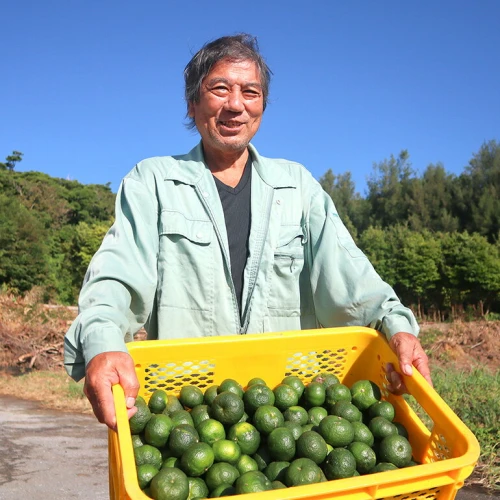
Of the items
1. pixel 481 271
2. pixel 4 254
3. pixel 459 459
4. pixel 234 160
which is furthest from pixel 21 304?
pixel 481 271

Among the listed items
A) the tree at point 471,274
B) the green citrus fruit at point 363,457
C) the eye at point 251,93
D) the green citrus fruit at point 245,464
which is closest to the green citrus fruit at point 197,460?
the green citrus fruit at point 245,464

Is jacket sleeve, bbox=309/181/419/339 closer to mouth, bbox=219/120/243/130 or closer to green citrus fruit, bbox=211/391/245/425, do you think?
mouth, bbox=219/120/243/130

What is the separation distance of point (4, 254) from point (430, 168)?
A: 101ft

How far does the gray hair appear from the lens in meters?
2.51

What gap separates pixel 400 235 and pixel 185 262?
25.2 metres

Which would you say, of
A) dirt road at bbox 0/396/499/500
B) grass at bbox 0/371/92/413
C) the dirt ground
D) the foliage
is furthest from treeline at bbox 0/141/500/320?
dirt road at bbox 0/396/499/500

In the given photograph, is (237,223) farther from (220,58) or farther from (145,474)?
(145,474)

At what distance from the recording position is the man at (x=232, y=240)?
2.31m

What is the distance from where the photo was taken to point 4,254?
23.1 meters

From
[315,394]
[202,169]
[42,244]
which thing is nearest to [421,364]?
[315,394]

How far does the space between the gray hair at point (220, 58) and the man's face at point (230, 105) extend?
31mm

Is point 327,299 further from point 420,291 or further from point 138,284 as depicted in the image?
point 420,291

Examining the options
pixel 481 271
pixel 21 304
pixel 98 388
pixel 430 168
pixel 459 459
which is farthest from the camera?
pixel 430 168

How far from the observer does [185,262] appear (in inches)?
96.3
